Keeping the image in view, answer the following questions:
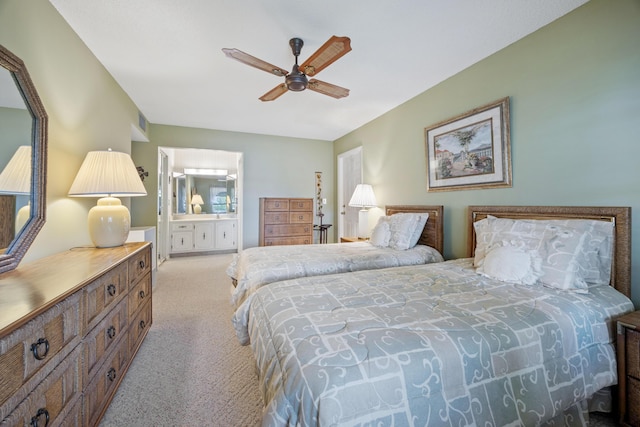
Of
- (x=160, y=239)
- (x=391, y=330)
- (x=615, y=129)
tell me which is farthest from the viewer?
(x=160, y=239)

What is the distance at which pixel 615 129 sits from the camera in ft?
5.46

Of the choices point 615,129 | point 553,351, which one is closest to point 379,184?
point 615,129

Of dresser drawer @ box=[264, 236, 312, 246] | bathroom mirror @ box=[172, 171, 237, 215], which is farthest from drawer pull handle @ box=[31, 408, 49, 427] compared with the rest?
bathroom mirror @ box=[172, 171, 237, 215]

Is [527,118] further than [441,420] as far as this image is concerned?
Yes

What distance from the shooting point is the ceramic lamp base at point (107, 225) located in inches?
76.1

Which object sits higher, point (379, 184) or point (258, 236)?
point (379, 184)

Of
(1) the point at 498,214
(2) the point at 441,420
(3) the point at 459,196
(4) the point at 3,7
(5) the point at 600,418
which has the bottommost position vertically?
(5) the point at 600,418

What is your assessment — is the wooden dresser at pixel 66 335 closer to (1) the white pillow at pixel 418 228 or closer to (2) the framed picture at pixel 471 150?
(1) the white pillow at pixel 418 228

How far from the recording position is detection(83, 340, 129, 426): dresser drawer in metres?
1.24

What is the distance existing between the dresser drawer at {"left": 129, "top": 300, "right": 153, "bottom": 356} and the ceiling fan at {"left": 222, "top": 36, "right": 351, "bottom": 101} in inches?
82.2

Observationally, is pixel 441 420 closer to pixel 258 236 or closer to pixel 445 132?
pixel 445 132

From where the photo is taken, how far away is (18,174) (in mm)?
1361

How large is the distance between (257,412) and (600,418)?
6.27 feet

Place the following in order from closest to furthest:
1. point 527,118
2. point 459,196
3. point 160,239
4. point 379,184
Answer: point 527,118 < point 459,196 < point 379,184 < point 160,239
